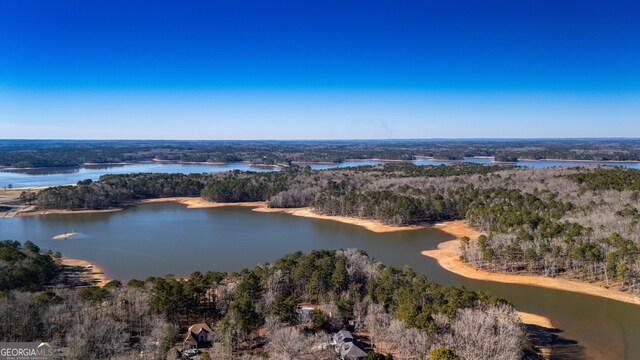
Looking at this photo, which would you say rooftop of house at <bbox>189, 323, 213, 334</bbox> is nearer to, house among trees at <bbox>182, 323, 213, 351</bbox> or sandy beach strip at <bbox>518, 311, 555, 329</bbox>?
house among trees at <bbox>182, 323, 213, 351</bbox>

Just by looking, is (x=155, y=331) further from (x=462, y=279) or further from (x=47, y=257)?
(x=462, y=279)

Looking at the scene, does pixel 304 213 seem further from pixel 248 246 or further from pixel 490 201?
pixel 490 201

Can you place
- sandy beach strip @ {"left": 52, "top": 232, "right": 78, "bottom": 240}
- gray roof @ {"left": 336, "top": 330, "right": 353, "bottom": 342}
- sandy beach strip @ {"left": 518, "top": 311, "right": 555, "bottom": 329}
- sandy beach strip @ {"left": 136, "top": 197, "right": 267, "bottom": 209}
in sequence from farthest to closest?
1. sandy beach strip @ {"left": 136, "top": 197, "right": 267, "bottom": 209}
2. sandy beach strip @ {"left": 52, "top": 232, "right": 78, "bottom": 240}
3. sandy beach strip @ {"left": 518, "top": 311, "right": 555, "bottom": 329}
4. gray roof @ {"left": 336, "top": 330, "right": 353, "bottom": 342}

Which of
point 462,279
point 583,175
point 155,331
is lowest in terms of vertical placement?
point 462,279

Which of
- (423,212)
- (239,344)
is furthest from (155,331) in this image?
(423,212)

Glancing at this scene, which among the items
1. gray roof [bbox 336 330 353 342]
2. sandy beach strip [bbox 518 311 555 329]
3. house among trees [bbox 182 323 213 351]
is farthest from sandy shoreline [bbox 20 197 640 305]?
house among trees [bbox 182 323 213 351]
